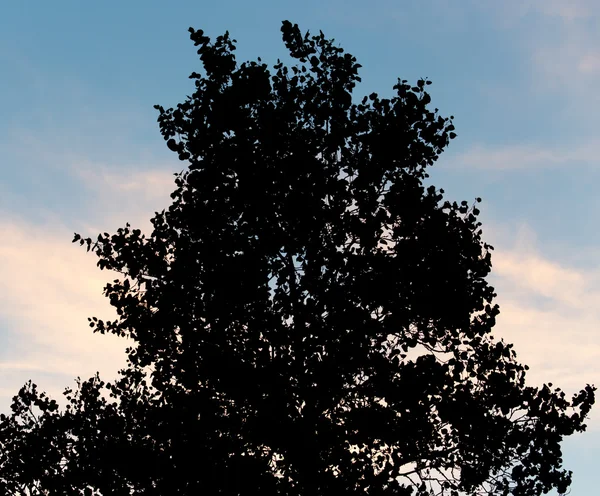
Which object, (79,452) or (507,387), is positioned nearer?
(507,387)

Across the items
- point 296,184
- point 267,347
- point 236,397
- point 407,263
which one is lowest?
point 236,397

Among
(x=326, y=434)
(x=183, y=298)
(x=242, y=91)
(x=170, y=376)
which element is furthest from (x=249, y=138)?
(x=326, y=434)

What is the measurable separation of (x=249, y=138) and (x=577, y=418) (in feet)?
41.7

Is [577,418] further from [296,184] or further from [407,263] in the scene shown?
[296,184]

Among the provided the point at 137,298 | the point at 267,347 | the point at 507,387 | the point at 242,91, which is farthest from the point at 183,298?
the point at 507,387

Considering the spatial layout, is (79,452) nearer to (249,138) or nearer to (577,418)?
(249,138)

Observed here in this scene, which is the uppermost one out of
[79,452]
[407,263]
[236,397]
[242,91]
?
[242,91]

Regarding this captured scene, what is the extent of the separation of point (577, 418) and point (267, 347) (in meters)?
9.23

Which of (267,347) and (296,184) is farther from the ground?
(296,184)

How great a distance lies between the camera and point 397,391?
19234 millimetres

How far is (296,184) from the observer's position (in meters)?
20.6

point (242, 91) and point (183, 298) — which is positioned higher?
point (242, 91)

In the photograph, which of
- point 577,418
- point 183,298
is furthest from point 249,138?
point 577,418

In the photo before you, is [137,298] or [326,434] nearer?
[326,434]
